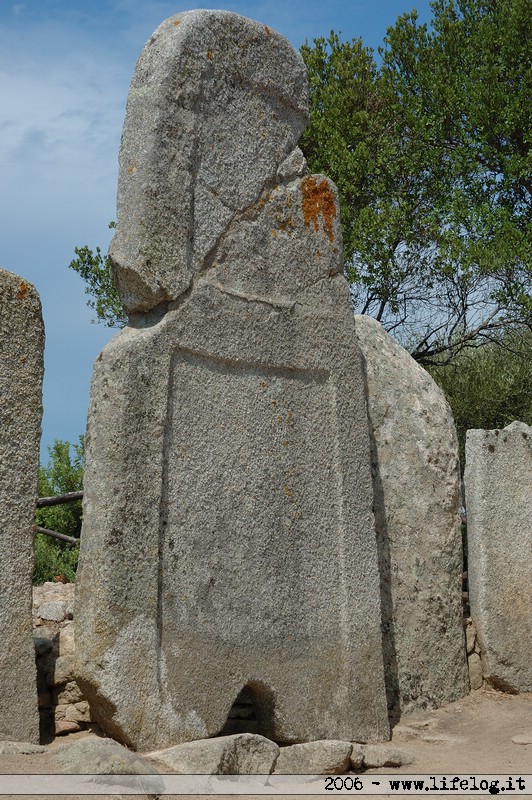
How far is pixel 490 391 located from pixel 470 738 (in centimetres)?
837

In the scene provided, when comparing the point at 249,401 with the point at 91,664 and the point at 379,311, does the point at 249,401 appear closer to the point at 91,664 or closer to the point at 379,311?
the point at 91,664

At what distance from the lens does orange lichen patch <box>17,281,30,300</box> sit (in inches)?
216

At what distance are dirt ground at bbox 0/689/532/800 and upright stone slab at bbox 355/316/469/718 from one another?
165 mm

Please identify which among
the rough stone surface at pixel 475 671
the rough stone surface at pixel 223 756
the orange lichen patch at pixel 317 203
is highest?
the orange lichen patch at pixel 317 203

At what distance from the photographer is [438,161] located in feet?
50.0

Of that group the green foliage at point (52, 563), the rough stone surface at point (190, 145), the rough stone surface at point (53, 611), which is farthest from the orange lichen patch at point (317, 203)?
the green foliage at point (52, 563)

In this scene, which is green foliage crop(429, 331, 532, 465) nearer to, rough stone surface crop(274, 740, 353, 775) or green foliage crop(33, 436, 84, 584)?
green foliage crop(33, 436, 84, 584)

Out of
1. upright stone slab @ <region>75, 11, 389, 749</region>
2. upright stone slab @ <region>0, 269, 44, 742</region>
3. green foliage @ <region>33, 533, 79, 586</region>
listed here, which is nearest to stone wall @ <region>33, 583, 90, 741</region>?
upright stone slab @ <region>75, 11, 389, 749</region>

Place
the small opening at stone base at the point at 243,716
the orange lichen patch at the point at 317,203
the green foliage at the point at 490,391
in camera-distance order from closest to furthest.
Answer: the small opening at stone base at the point at 243,716
the orange lichen patch at the point at 317,203
the green foliage at the point at 490,391

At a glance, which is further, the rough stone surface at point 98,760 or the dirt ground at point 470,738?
the dirt ground at point 470,738

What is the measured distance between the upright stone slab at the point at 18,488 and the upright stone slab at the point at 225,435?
31 cm

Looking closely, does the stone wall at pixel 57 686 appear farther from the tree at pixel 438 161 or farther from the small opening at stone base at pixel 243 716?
the tree at pixel 438 161

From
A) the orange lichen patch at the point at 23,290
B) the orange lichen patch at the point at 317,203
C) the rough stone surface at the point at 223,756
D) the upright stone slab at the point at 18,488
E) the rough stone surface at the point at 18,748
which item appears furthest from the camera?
the orange lichen patch at the point at 317,203

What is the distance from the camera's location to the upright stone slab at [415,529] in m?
7.43
